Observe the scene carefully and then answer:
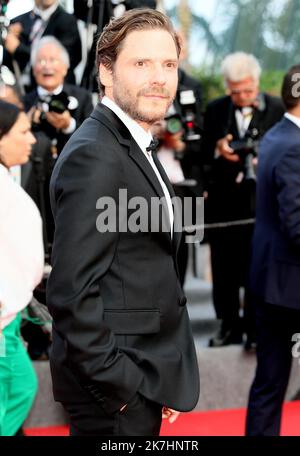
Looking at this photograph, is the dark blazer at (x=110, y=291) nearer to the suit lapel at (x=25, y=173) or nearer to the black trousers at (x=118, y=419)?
the black trousers at (x=118, y=419)

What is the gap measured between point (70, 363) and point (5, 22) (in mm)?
2082

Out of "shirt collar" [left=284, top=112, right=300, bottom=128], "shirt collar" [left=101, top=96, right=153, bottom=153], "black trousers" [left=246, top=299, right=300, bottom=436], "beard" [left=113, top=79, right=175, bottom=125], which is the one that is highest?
"beard" [left=113, top=79, right=175, bottom=125]

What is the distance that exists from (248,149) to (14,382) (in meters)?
2.07

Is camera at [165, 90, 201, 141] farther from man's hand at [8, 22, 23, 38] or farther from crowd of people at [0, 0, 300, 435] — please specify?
man's hand at [8, 22, 23, 38]

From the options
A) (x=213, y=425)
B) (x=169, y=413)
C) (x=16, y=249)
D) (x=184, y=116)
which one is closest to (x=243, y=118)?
(x=184, y=116)

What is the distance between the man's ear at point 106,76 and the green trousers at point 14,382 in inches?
48.5

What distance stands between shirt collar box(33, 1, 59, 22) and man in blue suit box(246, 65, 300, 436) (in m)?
2.41

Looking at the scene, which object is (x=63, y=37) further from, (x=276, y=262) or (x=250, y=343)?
(x=276, y=262)

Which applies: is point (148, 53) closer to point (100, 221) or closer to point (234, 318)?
point (100, 221)

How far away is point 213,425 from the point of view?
14.3ft

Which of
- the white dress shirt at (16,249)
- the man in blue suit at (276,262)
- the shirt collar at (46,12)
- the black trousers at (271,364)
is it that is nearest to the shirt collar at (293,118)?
the man in blue suit at (276,262)

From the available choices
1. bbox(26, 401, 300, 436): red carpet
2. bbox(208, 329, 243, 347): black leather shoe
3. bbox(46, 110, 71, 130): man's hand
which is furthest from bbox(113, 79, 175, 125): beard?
bbox(208, 329, 243, 347): black leather shoe

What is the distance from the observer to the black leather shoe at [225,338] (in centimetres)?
477

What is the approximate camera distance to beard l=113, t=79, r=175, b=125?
2.12m
